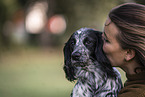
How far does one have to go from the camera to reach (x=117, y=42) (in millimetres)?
2182

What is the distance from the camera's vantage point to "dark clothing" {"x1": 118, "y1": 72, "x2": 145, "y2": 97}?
2074 mm

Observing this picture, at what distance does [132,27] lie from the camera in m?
2.05

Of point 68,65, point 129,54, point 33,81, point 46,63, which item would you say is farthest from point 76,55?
point 46,63

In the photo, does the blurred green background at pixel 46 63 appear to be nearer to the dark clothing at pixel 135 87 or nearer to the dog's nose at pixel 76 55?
the dog's nose at pixel 76 55

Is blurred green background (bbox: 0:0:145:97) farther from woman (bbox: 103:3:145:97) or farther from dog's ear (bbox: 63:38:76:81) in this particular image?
woman (bbox: 103:3:145:97)

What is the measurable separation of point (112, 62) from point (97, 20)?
225 inches

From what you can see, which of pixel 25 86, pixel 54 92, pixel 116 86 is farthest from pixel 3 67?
pixel 116 86

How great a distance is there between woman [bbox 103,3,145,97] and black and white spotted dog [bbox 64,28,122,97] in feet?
0.35

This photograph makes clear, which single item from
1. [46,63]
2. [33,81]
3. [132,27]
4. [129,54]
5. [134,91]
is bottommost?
[33,81]

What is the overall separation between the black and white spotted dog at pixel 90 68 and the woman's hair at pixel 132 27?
30 cm

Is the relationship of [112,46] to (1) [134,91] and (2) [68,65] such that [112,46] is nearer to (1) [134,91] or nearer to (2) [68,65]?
(1) [134,91]

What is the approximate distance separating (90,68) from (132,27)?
23.4 inches

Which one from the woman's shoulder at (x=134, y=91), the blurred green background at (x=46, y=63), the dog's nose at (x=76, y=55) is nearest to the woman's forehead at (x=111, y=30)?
the dog's nose at (x=76, y=55)

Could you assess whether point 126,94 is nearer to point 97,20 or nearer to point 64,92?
point 97,20
